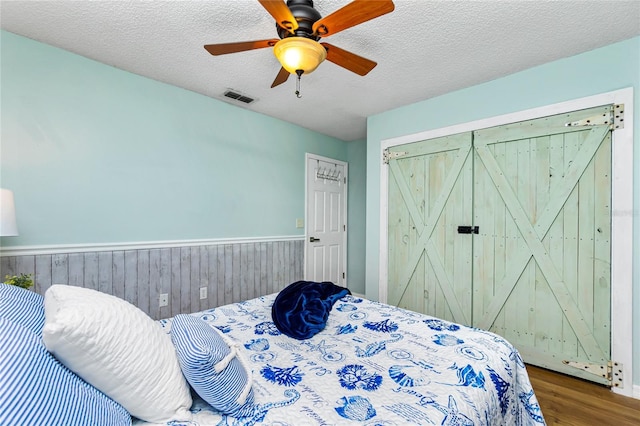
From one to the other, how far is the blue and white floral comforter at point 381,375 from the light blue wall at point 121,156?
1.43 m

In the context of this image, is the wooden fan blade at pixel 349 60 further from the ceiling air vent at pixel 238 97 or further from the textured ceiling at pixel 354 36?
the ceiling air vent at pixel 238 97

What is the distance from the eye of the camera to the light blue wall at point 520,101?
2.12 metres

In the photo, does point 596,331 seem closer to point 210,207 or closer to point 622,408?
point 622,408

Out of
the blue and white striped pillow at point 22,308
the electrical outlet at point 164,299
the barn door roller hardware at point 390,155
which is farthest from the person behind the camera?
the barn door roller hardware at point 390,155

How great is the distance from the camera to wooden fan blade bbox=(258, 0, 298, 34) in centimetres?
133

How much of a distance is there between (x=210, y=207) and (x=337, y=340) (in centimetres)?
216

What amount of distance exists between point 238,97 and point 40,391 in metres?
2.98

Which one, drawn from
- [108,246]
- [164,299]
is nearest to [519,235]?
[164,299]

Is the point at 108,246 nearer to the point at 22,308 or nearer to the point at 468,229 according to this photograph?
the point at 22,308

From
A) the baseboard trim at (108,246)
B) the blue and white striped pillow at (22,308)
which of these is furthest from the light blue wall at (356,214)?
the blue and white striped pillow at (22,308)

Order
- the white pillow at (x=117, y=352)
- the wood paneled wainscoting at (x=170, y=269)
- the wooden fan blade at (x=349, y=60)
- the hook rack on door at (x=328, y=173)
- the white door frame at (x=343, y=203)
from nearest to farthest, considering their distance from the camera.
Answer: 1. the white pillow at (x=117, y=352)
2. the wooden fan blade at (x=349, y=60)
3. the wood paneled wainscoting at (x=170, y=269)
4. the white door frame at (x=343, y=203)
5. the hook rack on door at (x=328, y=173)

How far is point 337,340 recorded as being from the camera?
5.18 feet

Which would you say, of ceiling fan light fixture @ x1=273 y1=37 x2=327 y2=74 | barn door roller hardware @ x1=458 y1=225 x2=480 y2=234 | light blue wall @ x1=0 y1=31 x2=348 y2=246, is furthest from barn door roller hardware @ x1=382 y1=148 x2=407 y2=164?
ceiling fan light fixture @ x1=273 y1=37 x2=327 y2=74

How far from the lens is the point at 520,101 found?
2.61 metres
